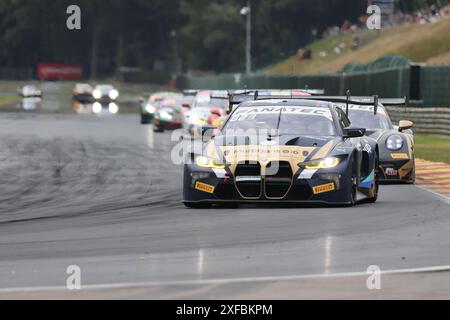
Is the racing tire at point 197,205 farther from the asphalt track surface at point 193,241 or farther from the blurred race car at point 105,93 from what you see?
the blurred race car at point 105,93

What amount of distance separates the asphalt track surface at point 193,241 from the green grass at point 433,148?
682cm

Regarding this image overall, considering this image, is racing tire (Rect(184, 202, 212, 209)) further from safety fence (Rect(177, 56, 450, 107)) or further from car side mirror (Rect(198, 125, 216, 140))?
safety fence (Rect(177, 56, 450, 107))

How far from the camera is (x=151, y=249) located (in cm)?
1130

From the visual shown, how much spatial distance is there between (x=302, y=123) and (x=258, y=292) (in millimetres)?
7227

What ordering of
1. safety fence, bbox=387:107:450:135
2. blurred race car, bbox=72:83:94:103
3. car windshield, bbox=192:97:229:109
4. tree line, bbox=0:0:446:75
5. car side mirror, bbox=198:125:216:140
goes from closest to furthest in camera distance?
car side mirror, bbox=198:125:216:140 < safety fence, bbox=387:107:450:135 < car windshield, bbox=192:97:229:109 < blurred race car, bbox=72:83:94:103 < tree line, bbox=0:0:446:75

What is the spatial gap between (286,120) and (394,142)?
3913 millimetres

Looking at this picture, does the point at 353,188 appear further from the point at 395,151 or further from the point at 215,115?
the point at 215,115

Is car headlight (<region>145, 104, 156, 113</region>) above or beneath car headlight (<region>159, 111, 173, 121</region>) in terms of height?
beneath

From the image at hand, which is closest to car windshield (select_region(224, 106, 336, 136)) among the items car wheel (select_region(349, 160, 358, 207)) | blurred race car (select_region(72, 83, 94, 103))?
car wheel (select_region(349, 160, 358, 207))

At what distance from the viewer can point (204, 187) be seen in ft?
49.2

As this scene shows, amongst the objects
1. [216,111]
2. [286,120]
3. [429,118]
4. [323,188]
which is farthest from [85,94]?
[323,188]

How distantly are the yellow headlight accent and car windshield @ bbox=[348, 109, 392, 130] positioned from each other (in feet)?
16.5

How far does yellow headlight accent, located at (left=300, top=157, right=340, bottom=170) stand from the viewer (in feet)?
48.6
